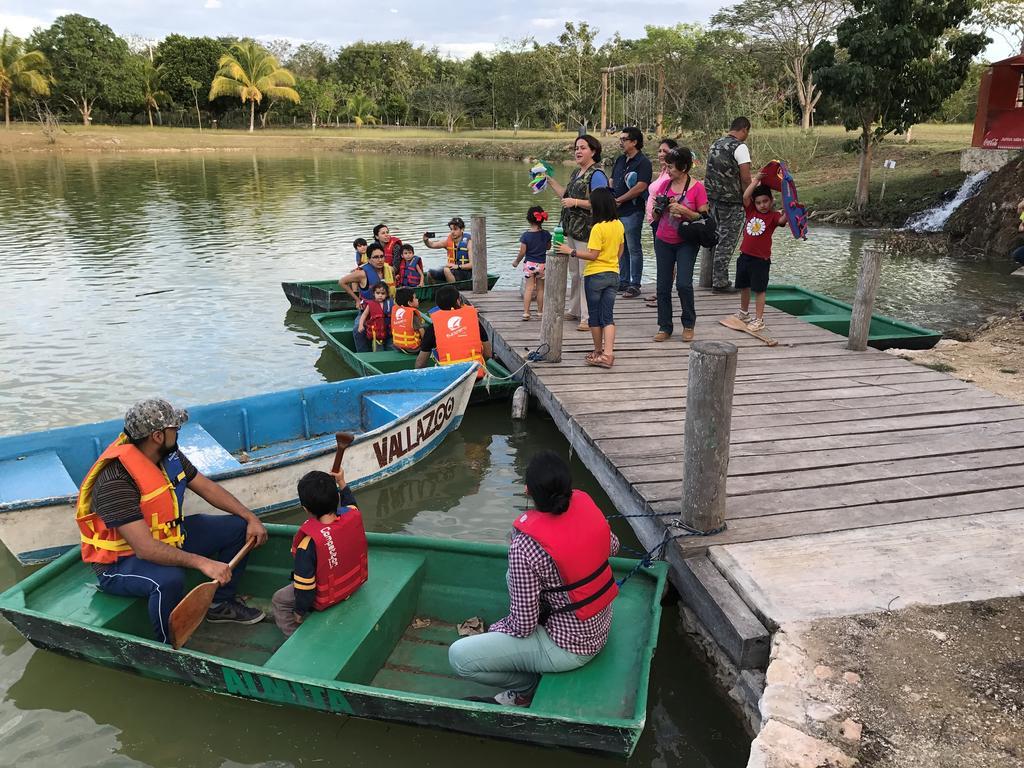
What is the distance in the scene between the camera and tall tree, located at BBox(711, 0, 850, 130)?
113 feet

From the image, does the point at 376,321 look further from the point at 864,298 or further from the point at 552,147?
the point at 552,147

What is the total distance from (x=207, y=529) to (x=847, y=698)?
3807mm

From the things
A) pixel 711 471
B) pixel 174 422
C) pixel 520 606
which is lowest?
pixel 520 606

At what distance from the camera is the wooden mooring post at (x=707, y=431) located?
443 centimetres

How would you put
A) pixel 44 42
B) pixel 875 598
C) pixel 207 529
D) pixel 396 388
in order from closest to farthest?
pixel 875 598 < pixel 207 529 < pixel 396 388 < pixel 44 42

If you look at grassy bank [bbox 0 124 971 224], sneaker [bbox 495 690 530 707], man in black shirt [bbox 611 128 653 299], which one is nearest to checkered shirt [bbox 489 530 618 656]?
sneaker [bbox 495 690 530 707]

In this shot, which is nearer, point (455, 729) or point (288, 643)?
point (455, 729)

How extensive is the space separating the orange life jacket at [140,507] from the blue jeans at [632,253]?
22.6ft

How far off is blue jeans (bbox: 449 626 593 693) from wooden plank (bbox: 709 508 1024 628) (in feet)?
3.62

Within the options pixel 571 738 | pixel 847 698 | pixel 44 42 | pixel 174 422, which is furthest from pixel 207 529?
pixel 44 42

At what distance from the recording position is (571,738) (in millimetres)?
3539

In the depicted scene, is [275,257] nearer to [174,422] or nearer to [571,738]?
[174,422]

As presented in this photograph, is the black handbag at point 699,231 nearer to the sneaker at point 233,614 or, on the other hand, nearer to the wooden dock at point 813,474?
the wooden dock at point 813,474

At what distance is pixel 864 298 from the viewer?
793 centimetres
